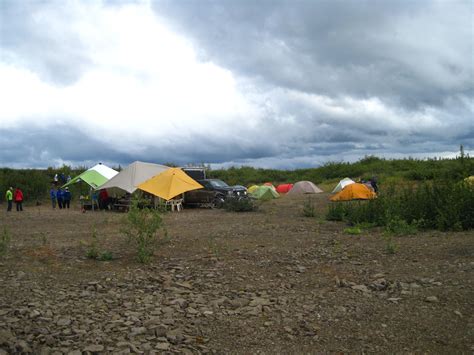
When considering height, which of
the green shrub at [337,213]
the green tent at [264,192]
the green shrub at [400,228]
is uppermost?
the green tent at [264,192]

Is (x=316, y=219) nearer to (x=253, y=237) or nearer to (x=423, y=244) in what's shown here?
(x=253, y=237)

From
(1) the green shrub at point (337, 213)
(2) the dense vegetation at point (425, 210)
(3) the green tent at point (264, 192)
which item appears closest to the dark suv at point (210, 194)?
(3) the green tent at point (264, 192)

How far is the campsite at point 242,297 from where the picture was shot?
4.48 metres

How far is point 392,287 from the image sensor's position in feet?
20.5

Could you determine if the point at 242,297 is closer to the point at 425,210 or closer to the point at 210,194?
the point at 425,210

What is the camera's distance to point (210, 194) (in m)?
22.7

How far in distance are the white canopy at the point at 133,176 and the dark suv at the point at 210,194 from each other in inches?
89.0

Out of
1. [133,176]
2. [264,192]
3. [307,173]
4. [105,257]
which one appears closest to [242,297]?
[105,257]

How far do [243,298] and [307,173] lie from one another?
4173 centimetres

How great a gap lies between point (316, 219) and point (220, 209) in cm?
724

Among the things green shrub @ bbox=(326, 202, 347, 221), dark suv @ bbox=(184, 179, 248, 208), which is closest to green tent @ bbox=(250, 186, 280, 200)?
dark suv @ bbox=(184, 179, 248, 208)

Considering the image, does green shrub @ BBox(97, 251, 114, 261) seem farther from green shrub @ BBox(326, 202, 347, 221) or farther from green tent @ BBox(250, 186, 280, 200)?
green tent @ BBox(250, 186, 280, 200)

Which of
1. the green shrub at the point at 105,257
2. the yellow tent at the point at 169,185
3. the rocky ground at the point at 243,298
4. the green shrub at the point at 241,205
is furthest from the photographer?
the yellow tent at the point at 169,185

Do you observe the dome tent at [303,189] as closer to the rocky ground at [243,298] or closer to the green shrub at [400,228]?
the green shrub at [400,228]
